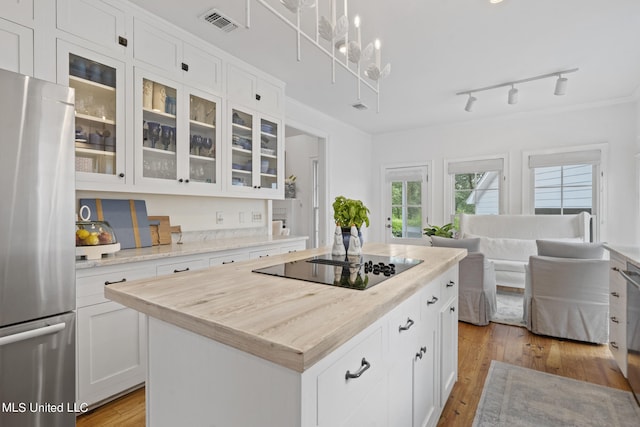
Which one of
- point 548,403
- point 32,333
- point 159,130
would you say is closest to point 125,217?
point 159,130

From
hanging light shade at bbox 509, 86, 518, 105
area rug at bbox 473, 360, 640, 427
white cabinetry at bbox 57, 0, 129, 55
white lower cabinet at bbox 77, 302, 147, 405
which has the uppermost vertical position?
hanging light shade at bbox 509, 86, 518, 105

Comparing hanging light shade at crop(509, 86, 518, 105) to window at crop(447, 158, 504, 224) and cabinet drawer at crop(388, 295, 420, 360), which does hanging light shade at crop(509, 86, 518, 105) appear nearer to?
window at crop(447, 158, 504, 224)

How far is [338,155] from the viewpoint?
518cm

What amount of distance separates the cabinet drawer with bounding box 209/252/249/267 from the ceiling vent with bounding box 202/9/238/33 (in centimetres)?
175

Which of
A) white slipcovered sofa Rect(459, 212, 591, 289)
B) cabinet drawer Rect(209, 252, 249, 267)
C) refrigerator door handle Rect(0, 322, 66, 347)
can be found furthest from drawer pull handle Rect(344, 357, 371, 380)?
white slipcovered sofa Rect(459, 212, 591, 289)

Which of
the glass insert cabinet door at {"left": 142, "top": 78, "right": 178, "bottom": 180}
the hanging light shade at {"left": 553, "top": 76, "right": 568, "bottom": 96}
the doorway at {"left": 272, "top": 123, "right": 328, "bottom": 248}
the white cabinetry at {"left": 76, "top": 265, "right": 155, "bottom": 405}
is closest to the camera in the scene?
the white cabinetry at {"left": 76, "top": 265, "right": 155, "bottom": 405}

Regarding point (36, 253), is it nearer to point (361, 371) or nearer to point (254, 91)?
point (361, 371)

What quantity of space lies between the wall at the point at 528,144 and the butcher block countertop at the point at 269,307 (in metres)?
4.50

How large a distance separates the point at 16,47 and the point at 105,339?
1.66 metres

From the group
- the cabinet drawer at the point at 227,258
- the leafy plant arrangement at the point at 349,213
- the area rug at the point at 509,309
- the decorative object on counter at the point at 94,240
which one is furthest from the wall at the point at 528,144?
the decorative object on counter at the point at 94,240

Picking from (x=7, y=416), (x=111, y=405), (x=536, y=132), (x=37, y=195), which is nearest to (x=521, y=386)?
(x=111, y=405)

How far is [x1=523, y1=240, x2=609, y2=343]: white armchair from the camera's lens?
270cm

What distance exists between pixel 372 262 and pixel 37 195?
1.57 meters

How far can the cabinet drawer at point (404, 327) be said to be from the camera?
1.16 m
